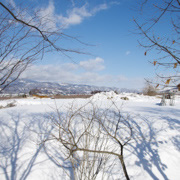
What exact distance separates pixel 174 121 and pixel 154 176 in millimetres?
2773

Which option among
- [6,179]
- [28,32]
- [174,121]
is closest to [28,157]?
[6,179]

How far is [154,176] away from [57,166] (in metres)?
2.31

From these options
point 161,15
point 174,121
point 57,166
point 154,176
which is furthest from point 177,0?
point 174,121

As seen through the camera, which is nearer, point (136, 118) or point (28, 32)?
point (28, 32)

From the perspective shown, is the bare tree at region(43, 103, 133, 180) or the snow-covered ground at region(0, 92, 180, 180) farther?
the snow-covered ground at region(0, 92, 180, 180)

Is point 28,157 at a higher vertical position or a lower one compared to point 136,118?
lower

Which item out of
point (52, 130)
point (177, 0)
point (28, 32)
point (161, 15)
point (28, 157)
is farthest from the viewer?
point (52, 130)

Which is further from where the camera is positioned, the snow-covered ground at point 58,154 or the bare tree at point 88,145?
the snow-covered ground at point 58,154

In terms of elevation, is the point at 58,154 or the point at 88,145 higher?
the point at 88,145

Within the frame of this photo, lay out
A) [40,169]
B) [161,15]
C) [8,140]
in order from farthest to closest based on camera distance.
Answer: [8,140], [40,169], [161,15]

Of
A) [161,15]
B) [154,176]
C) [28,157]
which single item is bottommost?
[154,176]

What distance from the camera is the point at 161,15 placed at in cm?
216

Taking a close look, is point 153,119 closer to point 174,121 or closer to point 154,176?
point 174,121

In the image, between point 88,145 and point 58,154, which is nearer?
point 88,145
